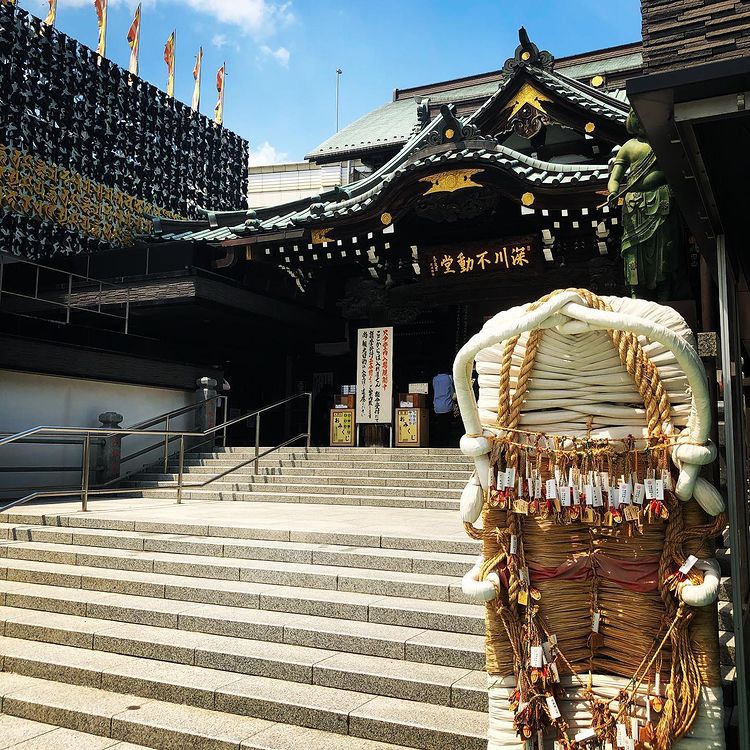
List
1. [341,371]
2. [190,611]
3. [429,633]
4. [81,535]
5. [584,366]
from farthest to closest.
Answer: [341,371] < [81,535] < [190,611] < [429,633] < [584,366]

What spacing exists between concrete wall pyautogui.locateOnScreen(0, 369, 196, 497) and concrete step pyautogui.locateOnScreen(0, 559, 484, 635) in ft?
17.3

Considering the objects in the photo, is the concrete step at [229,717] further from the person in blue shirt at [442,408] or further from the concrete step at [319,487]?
the person in blue shirt at [442,408]

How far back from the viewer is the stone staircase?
3775mm

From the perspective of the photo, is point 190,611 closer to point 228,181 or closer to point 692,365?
point 692,365

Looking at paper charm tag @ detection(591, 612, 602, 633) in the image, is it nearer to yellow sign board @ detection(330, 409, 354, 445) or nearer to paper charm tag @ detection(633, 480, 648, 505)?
paper charm tag @ detection(633, 480, 648, 505)

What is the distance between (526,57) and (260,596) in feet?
35.3

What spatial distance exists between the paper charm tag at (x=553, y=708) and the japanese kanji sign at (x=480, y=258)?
1056cm

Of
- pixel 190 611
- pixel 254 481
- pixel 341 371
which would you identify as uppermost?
pixel 341 371

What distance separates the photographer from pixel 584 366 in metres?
2.50

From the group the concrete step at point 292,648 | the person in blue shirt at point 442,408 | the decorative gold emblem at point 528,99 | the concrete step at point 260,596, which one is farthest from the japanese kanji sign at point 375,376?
the concrete step at point 292,648

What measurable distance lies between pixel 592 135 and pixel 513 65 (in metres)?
1.93

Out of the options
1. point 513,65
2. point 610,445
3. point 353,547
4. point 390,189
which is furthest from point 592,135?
point 610,445

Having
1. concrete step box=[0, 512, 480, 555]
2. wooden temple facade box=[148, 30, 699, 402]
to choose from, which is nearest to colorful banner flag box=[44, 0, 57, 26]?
wooden temple facade box=[148, 30, 699, 402]

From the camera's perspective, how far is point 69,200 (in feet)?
50.2
